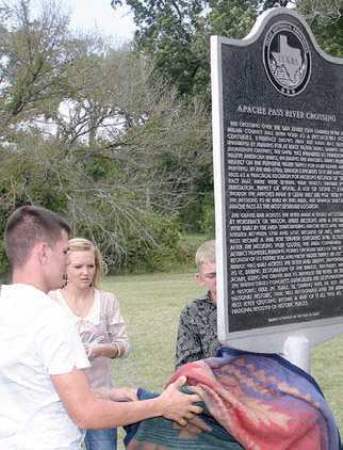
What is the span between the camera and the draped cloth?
3420 mm

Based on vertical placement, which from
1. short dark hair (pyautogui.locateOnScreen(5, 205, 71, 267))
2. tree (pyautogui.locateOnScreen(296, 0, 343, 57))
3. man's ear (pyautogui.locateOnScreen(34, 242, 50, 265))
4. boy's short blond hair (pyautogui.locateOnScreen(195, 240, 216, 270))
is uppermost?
tree (pyautogui.locateOnScreen(296, 0, 343, 57))

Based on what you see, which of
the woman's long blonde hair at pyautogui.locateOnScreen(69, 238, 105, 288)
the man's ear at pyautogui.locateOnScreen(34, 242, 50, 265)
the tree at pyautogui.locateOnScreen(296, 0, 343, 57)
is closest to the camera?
the man's ear at pyautogui.locateOnScreen(34, 242, 50, 265)

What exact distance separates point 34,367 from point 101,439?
1526mm

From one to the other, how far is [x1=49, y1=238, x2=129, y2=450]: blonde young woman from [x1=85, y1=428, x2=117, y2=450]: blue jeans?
44 cm

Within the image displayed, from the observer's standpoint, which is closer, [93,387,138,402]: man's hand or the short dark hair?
the short dark hair

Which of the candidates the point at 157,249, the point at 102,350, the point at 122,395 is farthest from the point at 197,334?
the point at 157,249

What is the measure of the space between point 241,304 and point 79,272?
1.42 meters

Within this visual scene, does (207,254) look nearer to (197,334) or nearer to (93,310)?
(197,334)

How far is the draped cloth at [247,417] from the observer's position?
11.2 feet

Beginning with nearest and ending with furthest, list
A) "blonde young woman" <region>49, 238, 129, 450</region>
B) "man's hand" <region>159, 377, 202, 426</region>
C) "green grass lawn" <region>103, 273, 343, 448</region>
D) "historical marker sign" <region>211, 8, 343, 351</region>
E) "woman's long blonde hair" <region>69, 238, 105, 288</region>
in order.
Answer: "man's hand" <region>159, 377, 202, 426</region>, "historical marker sign" <region>211, 8, 343, 351</region>, "blonde young woman" <region>49, 238, 129, 450</region>, "woman's long blonde hair" <region>69, 238, 105, 288</region>, "green grass lawn" <region>103, 273, 343, 448</region>

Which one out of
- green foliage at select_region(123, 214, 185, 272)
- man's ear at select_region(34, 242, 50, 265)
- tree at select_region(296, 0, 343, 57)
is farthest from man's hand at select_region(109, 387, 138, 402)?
green foliage at select_region(123, 214, 185, 272)

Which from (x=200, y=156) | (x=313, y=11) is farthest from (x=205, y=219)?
(x=313, y=11)

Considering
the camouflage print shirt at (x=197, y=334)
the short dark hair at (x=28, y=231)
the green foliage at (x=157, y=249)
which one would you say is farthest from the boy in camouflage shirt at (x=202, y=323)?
the green foliage at (x=157, y=249)

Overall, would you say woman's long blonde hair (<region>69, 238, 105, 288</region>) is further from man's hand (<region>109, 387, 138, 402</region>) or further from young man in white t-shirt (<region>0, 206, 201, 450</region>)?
young man in white t-shirt (<region>0, 206, 201, 450</region>)
